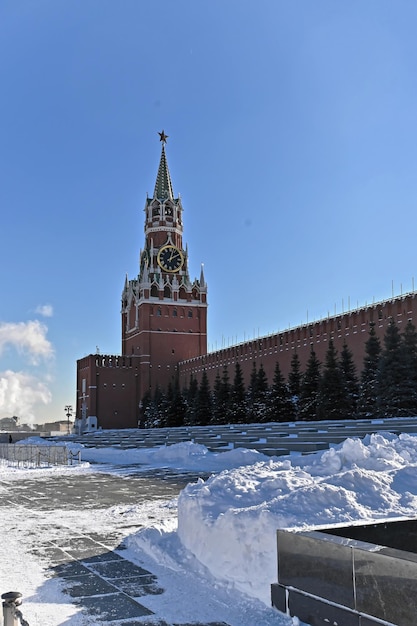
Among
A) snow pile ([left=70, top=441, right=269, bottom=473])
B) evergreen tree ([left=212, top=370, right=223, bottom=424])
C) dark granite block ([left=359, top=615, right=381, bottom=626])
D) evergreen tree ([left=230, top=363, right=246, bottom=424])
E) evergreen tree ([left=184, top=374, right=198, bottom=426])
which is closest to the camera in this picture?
dark granite block ([left=359, top=615, right=381, bottom=626])

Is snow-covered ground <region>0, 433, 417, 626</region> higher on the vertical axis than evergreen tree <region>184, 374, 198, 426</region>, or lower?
lower

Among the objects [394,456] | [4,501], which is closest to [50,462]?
[4,501]

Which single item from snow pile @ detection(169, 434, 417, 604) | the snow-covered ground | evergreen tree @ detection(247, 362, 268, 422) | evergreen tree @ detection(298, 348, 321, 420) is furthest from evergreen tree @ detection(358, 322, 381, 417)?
snow pile @ detection(169, 434, 417, 604)

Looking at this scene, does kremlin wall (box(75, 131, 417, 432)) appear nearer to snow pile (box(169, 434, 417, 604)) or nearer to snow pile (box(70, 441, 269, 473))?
snow pile (box(70, 441, 269, 473))

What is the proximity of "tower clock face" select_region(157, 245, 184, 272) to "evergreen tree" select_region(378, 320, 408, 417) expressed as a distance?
1734 inches

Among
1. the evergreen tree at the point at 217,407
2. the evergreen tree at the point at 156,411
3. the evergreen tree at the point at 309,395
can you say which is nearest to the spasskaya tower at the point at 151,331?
the evergreen tree at the point at 156,411

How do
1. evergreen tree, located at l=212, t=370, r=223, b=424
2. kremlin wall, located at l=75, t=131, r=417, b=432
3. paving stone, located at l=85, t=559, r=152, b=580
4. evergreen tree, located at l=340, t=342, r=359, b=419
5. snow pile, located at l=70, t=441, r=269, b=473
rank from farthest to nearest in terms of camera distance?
kremlin wall, located at l=75, t=131, r=417, b=432
evergreen tree, located at l=212, t=370, r=223, b=424
evergreen tree, located at l=340, t=342, r=359, b=419
snow pile, located at l=70, t=441, r=269, b=473
paving stone, located at l=85, t=559, r=152, b=580

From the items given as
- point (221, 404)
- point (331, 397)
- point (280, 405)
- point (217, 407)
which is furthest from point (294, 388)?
point (217, 407)

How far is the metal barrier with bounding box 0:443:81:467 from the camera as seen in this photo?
794 inches

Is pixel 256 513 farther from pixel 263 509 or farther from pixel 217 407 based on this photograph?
pixel 217 407

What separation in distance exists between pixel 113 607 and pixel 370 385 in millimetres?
26027

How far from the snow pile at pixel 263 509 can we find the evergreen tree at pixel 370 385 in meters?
21.4

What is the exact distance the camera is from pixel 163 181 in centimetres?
7400

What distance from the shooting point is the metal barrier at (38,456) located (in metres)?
20.2
